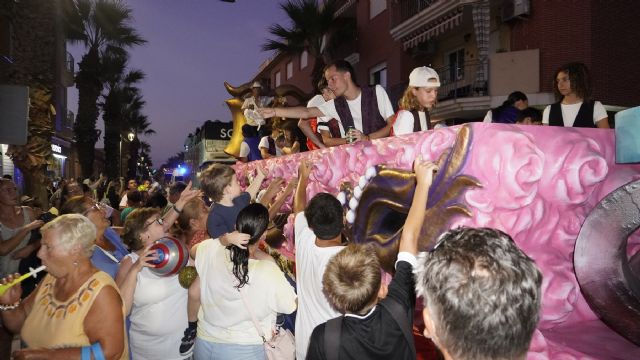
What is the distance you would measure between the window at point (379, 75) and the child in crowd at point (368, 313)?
16.5m

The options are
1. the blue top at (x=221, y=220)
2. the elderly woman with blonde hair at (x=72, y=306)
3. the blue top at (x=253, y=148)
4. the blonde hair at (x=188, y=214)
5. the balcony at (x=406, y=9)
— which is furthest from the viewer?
the balcony at (x=406, y=9)

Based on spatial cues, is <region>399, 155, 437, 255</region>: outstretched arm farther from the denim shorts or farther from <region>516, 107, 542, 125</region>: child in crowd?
<region>516, 107, 542, 125</region>: child in crowd

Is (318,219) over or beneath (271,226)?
over

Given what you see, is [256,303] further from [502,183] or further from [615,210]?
[615,210]

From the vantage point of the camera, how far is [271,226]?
505cm

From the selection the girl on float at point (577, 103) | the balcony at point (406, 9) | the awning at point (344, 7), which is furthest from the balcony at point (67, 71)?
the girl on float at point (577, 103)

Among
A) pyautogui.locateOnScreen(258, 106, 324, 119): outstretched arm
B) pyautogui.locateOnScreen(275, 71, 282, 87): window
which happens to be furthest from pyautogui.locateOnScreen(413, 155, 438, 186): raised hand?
pyautogui.locateOnScreen(275, 71, 282, 87): window

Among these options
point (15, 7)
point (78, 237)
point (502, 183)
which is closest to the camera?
point (502, 183)

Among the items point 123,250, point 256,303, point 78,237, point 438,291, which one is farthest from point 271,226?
point 438,291

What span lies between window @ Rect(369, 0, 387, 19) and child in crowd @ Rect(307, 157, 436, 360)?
17.7 metres

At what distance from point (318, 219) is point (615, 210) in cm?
149

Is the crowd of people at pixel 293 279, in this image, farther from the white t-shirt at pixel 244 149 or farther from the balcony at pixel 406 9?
the balcony at pixel 406 9

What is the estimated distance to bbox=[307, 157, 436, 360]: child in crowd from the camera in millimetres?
1791

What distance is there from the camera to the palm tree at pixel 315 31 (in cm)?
1927
